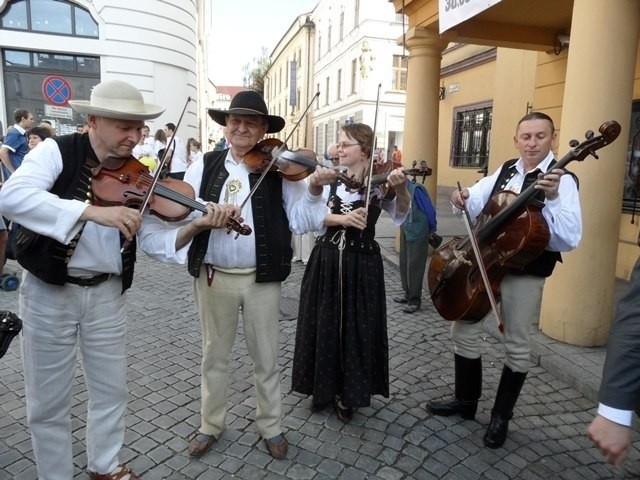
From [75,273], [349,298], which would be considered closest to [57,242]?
[75,273]

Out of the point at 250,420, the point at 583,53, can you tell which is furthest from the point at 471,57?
the point at 250,420

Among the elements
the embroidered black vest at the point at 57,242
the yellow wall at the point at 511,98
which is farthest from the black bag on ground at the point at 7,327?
the yellow wall at the point at 511,98

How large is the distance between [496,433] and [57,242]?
2.43 meters

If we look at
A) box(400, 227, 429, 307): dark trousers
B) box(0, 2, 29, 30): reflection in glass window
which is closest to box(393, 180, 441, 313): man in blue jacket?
box(400, 227, 429, 307): dark trousers

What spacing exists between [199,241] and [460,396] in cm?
185

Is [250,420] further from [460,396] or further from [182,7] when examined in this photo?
[182,7]

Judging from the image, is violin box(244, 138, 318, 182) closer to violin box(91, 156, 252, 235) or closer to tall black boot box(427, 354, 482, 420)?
violin box(91, 156, 252, 235)

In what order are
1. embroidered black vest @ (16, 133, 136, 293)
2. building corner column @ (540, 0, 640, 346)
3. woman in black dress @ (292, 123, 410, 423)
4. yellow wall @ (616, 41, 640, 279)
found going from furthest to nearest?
yellow wall @ (616, 41, 640, 279) → building corner column @ (540, 0, 640, 346) → woman in black dress @ (292, 123, 410, 423) → embroidered black vest @ (16, 133, 136, 293)

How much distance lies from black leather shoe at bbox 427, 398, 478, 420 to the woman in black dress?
40 centimetres

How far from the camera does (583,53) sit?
3631 millimetres

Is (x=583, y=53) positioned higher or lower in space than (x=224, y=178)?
higher

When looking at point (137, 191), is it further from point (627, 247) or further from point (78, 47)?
point (78, 47)

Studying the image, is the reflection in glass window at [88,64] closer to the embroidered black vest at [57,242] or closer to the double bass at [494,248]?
the embroidered black vest at [57,242]

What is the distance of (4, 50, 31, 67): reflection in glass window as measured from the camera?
12734mm
